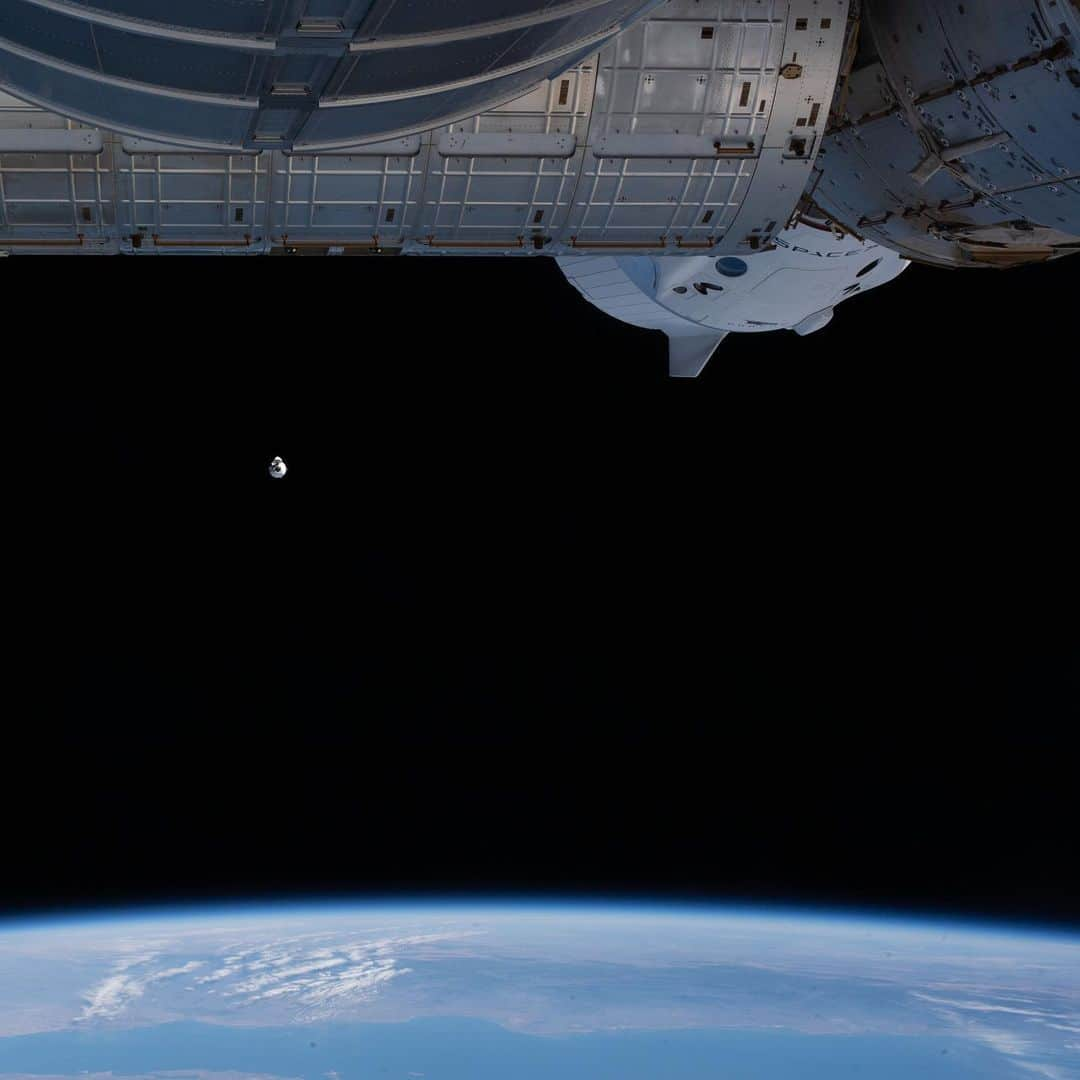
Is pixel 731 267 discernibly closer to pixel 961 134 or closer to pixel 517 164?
pixel 517 164

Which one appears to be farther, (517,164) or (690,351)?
(690,351)

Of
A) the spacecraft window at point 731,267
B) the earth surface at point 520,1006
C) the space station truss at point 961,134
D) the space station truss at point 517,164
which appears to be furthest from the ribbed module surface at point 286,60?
the earth surface at point 520,1006

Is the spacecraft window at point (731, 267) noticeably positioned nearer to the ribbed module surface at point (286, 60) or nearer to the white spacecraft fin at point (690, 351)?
the white spacecraft fin at point (690, 351)

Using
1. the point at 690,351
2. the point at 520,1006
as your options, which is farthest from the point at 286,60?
the point at 520,1006

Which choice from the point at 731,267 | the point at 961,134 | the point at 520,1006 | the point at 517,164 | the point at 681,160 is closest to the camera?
the point at 961,134

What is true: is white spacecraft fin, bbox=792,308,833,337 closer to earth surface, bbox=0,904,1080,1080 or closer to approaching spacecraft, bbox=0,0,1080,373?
approaching spacecraft, bbox=0,0,1080,373

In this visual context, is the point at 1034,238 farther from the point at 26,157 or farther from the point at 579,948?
the point at 579,948

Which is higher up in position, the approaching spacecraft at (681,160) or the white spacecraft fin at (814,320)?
the white spacecraft fin at (814,320)
